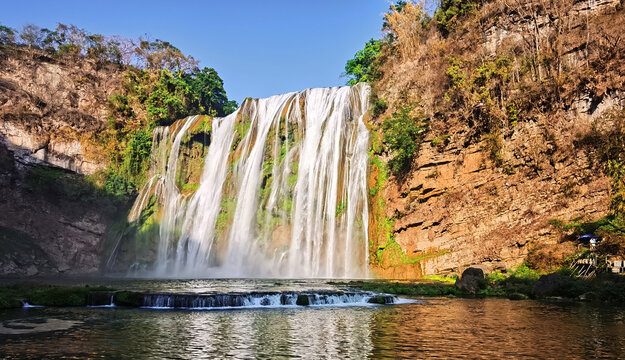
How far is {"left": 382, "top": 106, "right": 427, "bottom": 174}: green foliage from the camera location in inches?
1291

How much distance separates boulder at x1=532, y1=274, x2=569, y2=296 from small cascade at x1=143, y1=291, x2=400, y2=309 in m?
5.88

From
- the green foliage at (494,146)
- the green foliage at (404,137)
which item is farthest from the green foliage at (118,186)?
the green foliage at (494,146)

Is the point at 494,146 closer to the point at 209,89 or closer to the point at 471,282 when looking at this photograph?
the point at 471,282

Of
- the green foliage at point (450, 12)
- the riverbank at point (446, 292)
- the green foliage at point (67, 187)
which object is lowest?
the riverbank at point (446, 292)

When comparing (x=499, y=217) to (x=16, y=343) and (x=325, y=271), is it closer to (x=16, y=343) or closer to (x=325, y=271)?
(x=325, y=271)

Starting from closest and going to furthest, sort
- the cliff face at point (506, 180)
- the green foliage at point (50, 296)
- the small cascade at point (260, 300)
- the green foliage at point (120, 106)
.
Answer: the small cascade at point (260, 300)
the green foliage at point (50, 296)
the cliff face at point (506, 180)
the green foliage at point (120, 106)

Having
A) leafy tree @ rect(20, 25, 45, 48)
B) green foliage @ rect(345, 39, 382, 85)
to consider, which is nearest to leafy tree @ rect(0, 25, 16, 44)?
leafy tree @ rect(20, 25, 45, 48)

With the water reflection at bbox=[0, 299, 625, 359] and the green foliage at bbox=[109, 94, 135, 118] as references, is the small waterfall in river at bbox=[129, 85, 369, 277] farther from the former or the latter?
the water reflection at bbox=[0, 299, 625, 359]

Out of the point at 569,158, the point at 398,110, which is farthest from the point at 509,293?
the point at 398,110

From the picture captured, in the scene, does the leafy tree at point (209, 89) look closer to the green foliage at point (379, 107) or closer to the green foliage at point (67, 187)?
the green foliage at point (67, 187)

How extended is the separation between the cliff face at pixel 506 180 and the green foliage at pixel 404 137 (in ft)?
2.08

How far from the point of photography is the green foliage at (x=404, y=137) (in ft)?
108

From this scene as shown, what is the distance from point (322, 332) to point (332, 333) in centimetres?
29

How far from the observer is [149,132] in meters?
51.0
